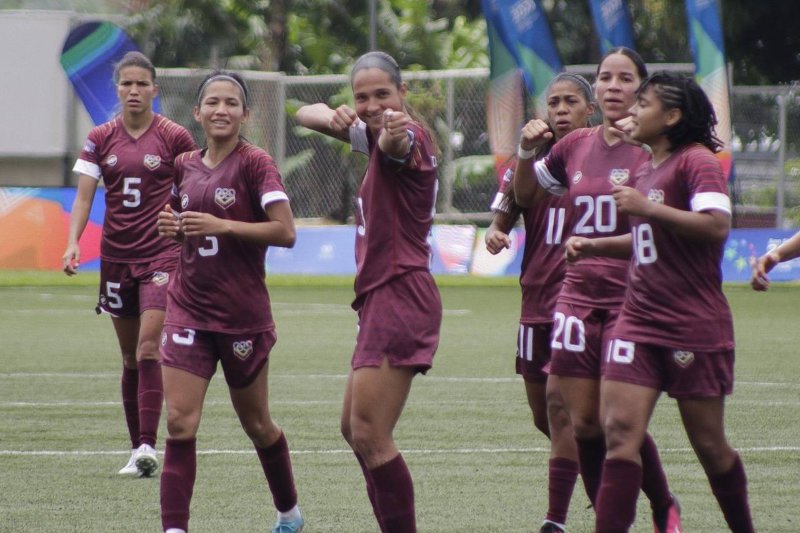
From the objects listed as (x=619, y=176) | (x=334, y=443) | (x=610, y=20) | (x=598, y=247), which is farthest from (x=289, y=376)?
(x=610, y=20)

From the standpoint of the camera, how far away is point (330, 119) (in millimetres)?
6094

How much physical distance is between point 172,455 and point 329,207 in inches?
894

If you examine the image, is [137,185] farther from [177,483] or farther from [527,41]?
[527,41]

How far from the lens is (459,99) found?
28203mm

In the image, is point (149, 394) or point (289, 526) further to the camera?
point (149, 394)

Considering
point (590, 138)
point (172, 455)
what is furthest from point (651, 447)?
point (172, 455)

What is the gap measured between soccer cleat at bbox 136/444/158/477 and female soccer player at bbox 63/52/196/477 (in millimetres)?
231

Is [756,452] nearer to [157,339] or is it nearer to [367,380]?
[157,339]

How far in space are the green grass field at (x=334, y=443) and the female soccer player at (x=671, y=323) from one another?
4.60 feet

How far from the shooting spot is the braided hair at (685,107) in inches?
229

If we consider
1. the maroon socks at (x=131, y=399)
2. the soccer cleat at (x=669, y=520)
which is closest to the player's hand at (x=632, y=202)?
the soccer cleat at (x=669, y=520)

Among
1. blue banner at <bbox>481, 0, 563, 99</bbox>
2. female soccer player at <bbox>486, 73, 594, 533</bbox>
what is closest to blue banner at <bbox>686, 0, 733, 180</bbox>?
blue banner at <bbox>481, 0, 563, 99</bbox>

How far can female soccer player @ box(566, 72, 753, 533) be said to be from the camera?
5.66m

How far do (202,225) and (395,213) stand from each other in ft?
3.19
